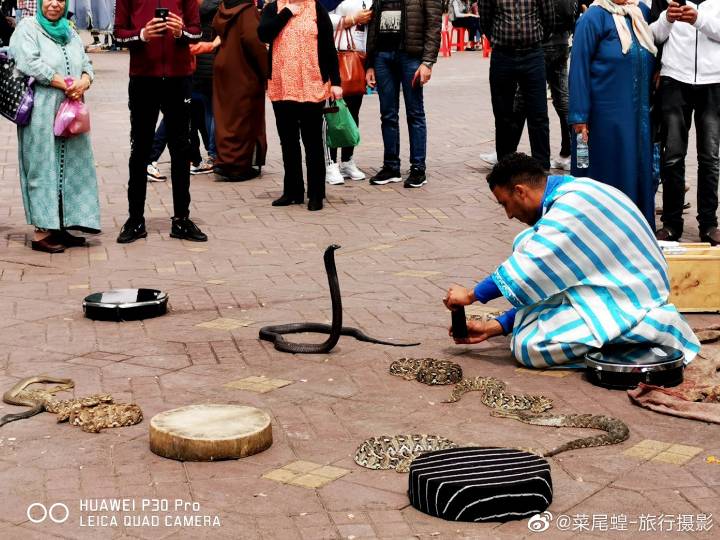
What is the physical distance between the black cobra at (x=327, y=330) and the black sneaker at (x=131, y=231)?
9.17ft

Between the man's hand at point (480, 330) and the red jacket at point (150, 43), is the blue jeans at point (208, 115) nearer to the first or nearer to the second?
the red jacket at point (150, 43)

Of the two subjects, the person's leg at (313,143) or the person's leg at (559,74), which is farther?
the person's leg at (559,74)

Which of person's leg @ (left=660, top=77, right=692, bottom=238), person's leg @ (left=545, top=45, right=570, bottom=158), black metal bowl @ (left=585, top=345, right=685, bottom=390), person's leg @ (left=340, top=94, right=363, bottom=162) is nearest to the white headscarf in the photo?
person's leg @ (left=660, top=77, right=692, bottom=238)

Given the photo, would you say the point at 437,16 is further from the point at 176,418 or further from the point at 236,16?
the point at 176,418

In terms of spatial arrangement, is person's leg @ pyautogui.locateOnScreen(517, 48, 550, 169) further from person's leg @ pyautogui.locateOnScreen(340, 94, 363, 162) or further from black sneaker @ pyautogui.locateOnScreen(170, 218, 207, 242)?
black sneaker @ pyautogui.locateOnScreen(170, 218, 207, 242)

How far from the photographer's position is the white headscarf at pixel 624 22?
8.12m

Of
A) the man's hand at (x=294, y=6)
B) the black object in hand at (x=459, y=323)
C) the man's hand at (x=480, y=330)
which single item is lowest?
the man's hand at (x=480, y=330)

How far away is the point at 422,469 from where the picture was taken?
13.8ft

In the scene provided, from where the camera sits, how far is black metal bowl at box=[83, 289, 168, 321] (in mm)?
6801

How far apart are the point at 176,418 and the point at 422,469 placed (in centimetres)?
113

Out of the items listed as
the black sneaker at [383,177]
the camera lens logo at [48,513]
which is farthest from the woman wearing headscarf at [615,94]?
the camera lens logo at [48,513]

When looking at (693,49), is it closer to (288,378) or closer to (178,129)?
(178,129)

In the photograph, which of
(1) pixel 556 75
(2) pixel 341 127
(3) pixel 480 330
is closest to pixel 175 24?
(2) pixel 341 127

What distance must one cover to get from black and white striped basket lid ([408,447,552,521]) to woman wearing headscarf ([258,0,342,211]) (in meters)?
6.21
